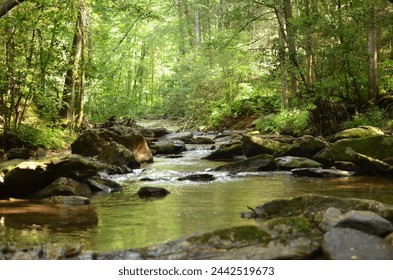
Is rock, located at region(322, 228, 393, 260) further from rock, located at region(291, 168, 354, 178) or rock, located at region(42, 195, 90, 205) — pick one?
rock, located at region(291, 168, 354, 178)

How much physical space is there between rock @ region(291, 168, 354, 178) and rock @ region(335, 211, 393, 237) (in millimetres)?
4894

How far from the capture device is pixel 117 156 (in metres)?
11.3

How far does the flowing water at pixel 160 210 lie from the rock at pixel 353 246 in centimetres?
142

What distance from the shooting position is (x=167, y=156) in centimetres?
1410

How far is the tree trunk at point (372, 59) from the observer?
535 inches

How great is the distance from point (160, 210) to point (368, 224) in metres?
2.98

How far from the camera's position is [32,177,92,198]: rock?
7.30m

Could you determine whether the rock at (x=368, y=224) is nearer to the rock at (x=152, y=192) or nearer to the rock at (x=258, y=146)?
the rock at (x=152, y=192)

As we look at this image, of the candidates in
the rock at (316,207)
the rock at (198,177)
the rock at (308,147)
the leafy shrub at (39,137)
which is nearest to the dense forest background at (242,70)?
the leafy shrub at (39,137)

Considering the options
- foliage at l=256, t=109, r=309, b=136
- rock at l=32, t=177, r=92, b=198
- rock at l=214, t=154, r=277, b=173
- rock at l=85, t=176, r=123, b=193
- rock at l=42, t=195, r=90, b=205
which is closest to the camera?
rock at l=42, t=195, r=90, b=205

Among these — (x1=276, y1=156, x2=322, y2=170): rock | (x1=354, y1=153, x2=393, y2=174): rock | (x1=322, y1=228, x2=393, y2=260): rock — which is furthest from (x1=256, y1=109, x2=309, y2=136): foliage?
(x1=322, y1=228, x2=393, y2=260): rock

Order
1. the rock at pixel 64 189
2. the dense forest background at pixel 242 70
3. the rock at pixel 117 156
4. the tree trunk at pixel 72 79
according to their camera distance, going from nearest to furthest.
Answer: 1. the rock at pixel 64 189
2. the rock at pixel 117 156
3. the dense forest background at pixel 242 70
4. the tree trunk at pixel 72 79
